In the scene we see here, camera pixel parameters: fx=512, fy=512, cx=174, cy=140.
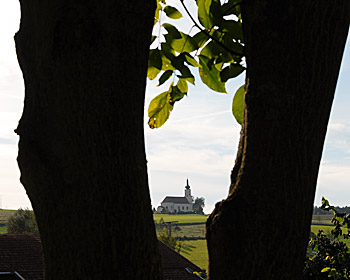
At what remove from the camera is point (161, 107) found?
211cm

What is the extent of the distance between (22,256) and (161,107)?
1941 centimetres

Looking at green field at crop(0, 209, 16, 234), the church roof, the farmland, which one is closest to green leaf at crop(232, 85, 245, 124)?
the farmland

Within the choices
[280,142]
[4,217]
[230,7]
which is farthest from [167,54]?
[4,217]

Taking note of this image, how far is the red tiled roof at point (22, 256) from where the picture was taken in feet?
61.1

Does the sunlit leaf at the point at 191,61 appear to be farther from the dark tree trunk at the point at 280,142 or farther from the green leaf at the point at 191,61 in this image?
the dark tree trunk at the point at 280,142

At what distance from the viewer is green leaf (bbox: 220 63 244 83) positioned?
74.6 inches

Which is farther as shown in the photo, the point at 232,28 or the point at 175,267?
the point at 175,267

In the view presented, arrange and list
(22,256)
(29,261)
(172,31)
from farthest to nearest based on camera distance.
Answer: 1. (22,256)
2. (29,261)
3. (172,31)

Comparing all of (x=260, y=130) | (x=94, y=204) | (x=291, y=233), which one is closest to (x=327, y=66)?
(x=260, y=130)

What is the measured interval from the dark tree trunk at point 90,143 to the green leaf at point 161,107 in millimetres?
715

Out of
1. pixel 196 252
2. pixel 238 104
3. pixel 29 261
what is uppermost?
pixel 238 104

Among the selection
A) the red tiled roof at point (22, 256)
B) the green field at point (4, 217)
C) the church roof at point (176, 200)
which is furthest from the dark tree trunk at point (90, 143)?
the church roof at point (176, 200)

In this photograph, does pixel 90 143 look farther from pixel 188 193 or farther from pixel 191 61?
pixel 188 193

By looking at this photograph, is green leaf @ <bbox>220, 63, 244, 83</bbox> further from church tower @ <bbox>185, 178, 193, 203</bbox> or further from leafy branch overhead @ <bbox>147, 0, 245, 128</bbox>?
church tower @ <bbox>185, 178, 193, 203</bbox>
